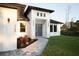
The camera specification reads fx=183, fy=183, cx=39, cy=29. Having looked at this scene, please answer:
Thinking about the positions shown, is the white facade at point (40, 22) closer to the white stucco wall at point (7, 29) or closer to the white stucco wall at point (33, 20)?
the white stucco wall at point (33, 20)

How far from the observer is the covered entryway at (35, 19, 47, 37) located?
655 centimetres

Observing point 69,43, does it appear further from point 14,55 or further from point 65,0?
point 14,55

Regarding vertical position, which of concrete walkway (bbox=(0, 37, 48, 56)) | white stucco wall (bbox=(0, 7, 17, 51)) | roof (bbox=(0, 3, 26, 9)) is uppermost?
roof (bbox=(0, 3, 26, 9))

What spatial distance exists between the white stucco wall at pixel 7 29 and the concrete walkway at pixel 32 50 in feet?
0.81

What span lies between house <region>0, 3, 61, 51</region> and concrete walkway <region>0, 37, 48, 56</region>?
195mm

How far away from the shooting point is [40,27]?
6.55 metres

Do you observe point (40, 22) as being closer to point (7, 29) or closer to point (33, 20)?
point (33, 20)

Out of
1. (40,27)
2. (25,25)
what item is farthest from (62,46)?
(25,25)

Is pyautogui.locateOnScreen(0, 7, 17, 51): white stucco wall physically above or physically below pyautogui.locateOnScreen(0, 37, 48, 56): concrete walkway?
above

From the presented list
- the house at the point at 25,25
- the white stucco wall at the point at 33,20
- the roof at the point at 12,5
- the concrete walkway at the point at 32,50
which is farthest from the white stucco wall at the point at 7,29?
the white stucco wall at the point at 33,20

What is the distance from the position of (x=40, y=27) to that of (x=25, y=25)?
545 millimetres

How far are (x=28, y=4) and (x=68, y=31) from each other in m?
1.72

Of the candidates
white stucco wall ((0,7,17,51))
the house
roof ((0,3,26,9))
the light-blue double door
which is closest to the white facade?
the house

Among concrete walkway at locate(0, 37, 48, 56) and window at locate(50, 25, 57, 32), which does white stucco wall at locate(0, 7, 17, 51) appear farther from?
window at locate(50, 25, 57, 32)
